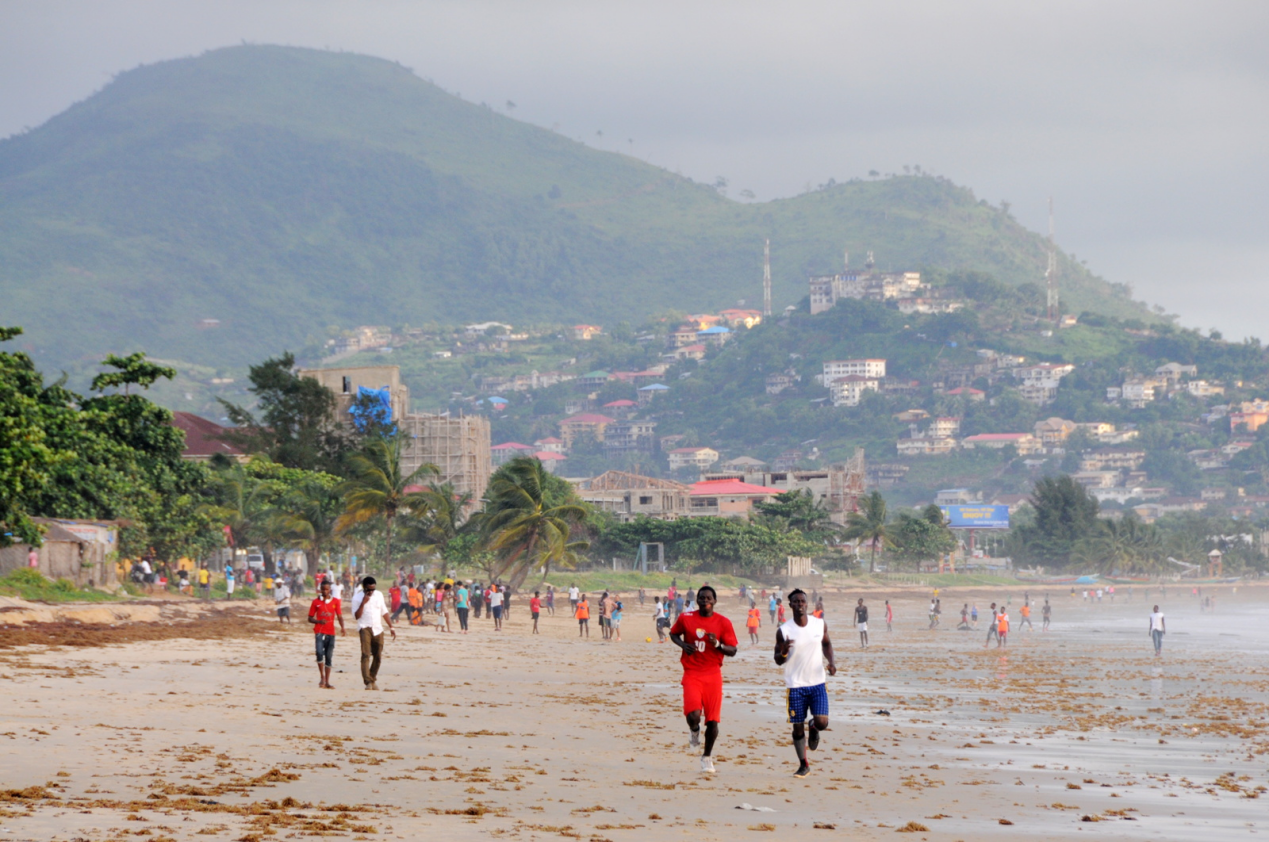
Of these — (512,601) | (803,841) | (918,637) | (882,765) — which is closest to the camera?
(803,841)

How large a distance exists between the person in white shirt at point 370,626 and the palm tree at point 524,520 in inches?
1248

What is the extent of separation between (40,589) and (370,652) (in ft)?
45.1

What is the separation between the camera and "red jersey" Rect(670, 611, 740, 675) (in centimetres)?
1195

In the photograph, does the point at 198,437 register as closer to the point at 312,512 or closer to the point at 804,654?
the point at 312,512

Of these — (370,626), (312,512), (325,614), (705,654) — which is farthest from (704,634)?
(312,512)

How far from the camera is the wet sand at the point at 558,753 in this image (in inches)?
368

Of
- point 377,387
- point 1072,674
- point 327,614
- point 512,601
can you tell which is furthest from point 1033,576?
point 327,614

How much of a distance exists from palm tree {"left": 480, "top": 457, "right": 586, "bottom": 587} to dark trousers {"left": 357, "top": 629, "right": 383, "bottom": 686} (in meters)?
31.7

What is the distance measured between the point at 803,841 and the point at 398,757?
4.22m

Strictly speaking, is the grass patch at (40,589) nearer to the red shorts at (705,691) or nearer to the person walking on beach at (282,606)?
the person walking on beach at (282,606)

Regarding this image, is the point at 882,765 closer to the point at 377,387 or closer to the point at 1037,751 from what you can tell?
the point at 1037,751

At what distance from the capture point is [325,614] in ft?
59.7

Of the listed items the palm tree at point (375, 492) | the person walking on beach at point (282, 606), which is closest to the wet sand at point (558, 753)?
the person walking on beach at point (282, 606)

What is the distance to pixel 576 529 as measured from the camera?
71812 mm
